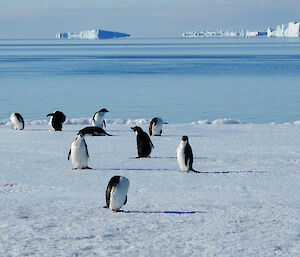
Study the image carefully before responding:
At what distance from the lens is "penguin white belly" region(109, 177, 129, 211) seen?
242 inches

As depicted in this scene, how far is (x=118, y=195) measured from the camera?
6.16 m

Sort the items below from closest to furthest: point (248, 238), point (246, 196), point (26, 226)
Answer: point (248, 238) < point (26, 226) < point (246, 196)

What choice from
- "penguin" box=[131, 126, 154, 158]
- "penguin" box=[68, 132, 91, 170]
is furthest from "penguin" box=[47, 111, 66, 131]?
"penguin" box=[68, 132, 91, 170]

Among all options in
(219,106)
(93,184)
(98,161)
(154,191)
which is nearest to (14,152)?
(98,161)

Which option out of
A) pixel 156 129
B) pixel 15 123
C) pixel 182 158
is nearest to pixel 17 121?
pixel 15 123

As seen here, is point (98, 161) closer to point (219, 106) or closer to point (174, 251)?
point (174, 251)

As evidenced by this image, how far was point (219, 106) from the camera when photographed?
27344 millimetres

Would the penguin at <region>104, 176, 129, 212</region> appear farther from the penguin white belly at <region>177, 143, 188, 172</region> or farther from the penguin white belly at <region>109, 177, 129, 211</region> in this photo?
the penguin white belly at <region>177, 143, 188, 172</region>

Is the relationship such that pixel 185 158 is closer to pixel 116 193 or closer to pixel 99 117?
pixel 116 193

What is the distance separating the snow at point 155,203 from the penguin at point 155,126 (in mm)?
1650

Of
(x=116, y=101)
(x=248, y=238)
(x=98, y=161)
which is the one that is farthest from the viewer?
(x=116, y=101)

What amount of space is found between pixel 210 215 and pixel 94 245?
1489 mm

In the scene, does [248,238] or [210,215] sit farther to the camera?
[210,215]

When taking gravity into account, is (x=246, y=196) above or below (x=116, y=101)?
below
